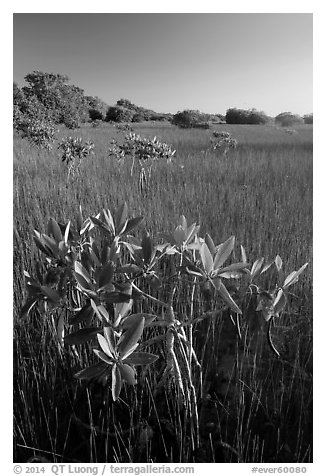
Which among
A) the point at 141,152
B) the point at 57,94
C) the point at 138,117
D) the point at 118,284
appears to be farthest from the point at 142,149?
the point at 118,284

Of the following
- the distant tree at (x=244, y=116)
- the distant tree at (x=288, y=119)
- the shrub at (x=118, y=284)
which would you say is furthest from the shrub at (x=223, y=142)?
the shrub at (x=118, y=284)

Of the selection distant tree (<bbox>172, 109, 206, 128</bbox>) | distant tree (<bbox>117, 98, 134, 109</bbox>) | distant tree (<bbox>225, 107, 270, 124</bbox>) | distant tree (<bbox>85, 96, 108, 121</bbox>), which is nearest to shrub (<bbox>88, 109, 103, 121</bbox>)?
distant tree (<bbox>85, 96, 108, 121</bbox>)

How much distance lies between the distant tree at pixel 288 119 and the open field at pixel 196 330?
0.05m

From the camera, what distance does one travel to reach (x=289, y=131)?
1.75 meters

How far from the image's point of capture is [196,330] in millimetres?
1198

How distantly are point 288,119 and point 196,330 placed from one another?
1026 millimetres

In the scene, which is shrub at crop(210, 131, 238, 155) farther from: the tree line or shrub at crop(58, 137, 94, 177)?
shrub at crop(58, 137, 94, 177)

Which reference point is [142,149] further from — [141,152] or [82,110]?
[82,110]

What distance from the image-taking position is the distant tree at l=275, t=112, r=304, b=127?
5.29 feet

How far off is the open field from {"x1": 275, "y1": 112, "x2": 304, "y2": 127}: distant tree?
5 centimetres

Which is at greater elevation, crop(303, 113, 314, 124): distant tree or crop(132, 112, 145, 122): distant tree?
crop(132, 112, 145, 122): distant tree
